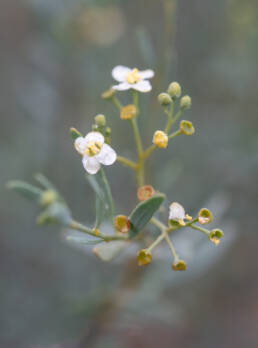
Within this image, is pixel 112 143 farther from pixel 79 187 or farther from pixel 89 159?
pixel 89 159

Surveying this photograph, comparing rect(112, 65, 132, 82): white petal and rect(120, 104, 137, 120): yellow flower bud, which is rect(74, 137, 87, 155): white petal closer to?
rect(120, 104, 137, 120): yellow flower bud

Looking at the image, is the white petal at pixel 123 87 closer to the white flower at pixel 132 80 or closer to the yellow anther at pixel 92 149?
the white flower at pixel 132 80

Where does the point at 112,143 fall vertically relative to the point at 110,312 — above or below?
above

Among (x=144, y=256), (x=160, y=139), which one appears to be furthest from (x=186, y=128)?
(x=144, y=256)

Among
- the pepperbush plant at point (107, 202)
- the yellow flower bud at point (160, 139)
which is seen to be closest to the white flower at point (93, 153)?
the pepperbush plant at point (107, 202)

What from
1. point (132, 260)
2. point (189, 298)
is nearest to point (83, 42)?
point (132, 260)

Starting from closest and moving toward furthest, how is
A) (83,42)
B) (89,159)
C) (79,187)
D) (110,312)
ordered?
(89,159) < (110,312) < (83,42) < (79,187)

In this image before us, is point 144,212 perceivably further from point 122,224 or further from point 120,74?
point 120,74
